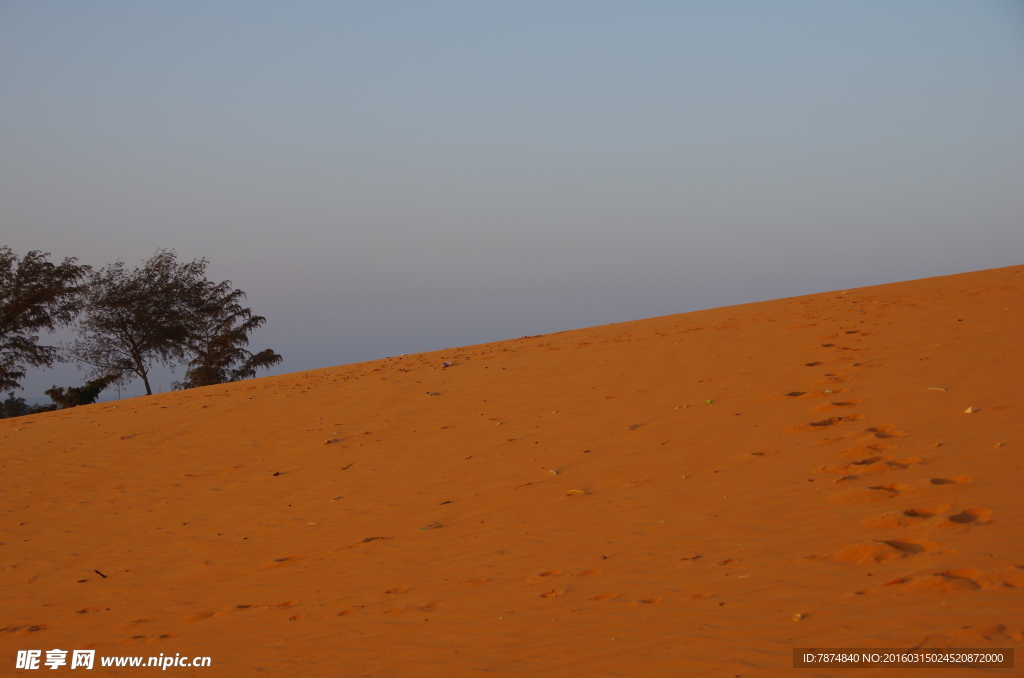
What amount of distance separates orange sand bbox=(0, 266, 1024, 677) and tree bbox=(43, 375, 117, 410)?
19.6 metres

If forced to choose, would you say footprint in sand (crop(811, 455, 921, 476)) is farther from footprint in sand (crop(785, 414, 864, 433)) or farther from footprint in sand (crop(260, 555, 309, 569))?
footprint in sand (crop(260, 555, 309, 569))

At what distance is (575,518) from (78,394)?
2931 cm

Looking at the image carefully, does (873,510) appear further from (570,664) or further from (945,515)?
(570,664)

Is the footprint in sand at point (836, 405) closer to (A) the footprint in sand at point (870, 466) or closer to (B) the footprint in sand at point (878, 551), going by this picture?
(A) the footprint in sand at point (870, 466)

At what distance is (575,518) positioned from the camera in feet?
19.2

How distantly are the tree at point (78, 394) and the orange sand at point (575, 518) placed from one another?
770 inches

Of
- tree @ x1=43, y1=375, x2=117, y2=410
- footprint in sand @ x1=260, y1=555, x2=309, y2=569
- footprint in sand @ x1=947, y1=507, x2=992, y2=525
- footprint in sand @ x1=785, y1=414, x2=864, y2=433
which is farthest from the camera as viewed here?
A: tree @ x1=43, y1=375, x2=117, y2=410

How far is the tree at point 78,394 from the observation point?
29.1m

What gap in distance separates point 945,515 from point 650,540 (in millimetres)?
1802

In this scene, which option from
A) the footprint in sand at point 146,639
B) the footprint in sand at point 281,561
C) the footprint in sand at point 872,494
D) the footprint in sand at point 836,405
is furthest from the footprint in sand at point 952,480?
the footprint in sand at point 146,639

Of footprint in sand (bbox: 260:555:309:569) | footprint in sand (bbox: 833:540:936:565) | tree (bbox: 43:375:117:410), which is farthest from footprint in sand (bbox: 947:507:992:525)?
tree (bbox: 43:375:117:410)

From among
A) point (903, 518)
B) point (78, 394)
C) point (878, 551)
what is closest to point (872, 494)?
point (903, 518)

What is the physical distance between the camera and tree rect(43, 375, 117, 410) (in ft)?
95.6

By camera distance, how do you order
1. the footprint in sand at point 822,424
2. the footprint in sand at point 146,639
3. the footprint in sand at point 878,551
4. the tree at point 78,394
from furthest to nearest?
the tree at point 78,394 → the footprint in sand at point 822,424 → the footprint in sand at point 146,639 → the footprint in sand at point 878,551
